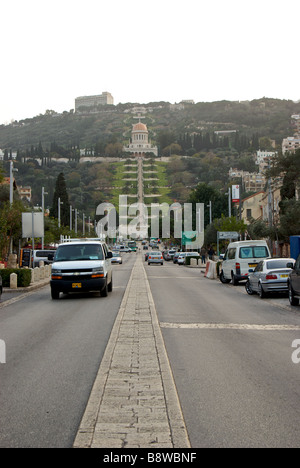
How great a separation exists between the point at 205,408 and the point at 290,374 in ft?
7.12

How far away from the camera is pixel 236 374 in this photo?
314 inches

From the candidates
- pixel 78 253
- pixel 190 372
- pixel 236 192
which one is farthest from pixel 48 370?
pixel 236 192

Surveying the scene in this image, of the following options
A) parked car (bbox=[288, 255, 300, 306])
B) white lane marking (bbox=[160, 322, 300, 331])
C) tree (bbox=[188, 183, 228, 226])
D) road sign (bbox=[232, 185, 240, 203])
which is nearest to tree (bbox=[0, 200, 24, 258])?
road sign (bbox=[232, 185, 240, 203])

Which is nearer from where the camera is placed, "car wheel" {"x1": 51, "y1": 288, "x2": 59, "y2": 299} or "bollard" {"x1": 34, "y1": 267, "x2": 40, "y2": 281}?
A: "car wheel" {"x1": 51, "y1": 288, "x2": 59, "y2": 299}

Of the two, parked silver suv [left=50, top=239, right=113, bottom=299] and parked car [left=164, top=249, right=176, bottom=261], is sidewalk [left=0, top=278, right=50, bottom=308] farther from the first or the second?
parked car [left=164, top=249, right=176, bottom=261]

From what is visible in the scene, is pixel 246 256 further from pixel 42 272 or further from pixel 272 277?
pixel 42 272

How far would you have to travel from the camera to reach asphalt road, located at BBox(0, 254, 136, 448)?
560 cm

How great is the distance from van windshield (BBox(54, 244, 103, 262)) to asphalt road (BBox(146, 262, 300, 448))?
543 cm

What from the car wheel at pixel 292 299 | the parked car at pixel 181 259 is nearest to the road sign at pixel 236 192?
the parked car at pixel 181 259

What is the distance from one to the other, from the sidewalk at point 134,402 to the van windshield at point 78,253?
10.3 meters

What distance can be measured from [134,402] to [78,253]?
15028 millimetres

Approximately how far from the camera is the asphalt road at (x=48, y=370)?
5.60m

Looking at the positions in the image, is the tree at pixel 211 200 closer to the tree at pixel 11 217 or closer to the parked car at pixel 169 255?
the parked car at pixel 169 255
